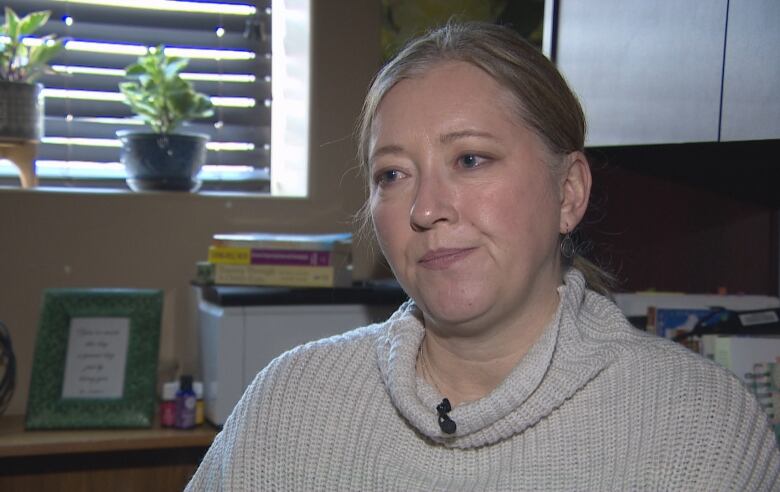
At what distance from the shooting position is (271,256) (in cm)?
204

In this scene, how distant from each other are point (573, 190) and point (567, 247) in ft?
0.50

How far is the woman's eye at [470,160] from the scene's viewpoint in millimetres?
1097

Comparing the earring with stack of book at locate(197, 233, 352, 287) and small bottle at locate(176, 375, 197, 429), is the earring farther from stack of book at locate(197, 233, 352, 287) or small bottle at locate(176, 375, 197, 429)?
small bottle at locate(176, 375, 197, 429)

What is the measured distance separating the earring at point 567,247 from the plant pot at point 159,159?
49.2 inches

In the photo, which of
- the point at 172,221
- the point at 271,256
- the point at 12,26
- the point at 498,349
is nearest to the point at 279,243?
the point at 271,256

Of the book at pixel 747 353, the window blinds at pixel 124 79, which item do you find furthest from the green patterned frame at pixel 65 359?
the book at pixel 747 353

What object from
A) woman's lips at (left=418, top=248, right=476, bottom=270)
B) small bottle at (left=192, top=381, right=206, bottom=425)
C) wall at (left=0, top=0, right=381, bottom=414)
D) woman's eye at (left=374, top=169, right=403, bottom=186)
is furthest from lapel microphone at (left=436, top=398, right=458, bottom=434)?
wall at (left=0, top=0, right=381, bottom=414)

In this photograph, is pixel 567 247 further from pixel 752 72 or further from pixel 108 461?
pixel 108 461

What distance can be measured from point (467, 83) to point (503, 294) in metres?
0.26

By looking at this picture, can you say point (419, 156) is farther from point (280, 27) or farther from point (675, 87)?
point (280, 27)

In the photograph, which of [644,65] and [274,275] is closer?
[644,65]

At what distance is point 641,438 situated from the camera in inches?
43.1

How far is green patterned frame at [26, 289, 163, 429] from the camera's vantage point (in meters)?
1.96

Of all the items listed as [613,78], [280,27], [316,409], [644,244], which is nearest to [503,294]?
[316,409]
